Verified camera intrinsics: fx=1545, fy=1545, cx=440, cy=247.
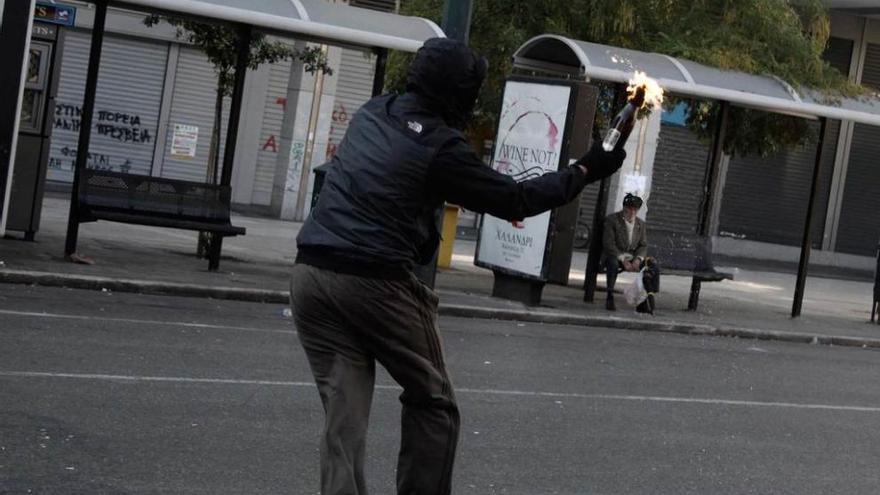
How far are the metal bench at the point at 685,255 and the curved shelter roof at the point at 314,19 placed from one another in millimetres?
4154

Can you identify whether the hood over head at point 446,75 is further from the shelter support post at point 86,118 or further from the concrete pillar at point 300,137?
the concrete pillar at point 300,137

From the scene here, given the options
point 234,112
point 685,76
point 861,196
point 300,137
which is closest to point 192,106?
point 300,137

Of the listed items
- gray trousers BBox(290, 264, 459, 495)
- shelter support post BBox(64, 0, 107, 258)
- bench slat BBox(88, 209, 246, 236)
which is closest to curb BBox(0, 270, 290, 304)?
bench slat BBox(88, 209, 246, 236)

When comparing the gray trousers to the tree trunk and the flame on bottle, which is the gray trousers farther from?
the tree trunk

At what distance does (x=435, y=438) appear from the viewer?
5.11 meters

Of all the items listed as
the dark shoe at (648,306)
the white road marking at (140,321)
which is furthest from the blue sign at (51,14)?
the dark shoe at (648,306)

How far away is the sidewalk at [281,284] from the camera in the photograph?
1457 centimetres

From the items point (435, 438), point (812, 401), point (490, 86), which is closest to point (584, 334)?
point (812, 401)

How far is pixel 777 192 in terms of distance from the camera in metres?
36.4

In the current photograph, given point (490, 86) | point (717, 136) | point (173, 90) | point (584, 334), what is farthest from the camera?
point (173, 90)

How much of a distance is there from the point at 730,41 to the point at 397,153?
1552 centimetres

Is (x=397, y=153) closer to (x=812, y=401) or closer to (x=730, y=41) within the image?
(x=812, y=401)

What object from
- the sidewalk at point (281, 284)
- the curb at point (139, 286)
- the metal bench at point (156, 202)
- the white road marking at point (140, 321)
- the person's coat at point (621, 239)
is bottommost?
the white road marking at point (140, 321)

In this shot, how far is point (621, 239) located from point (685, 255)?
1307mm
